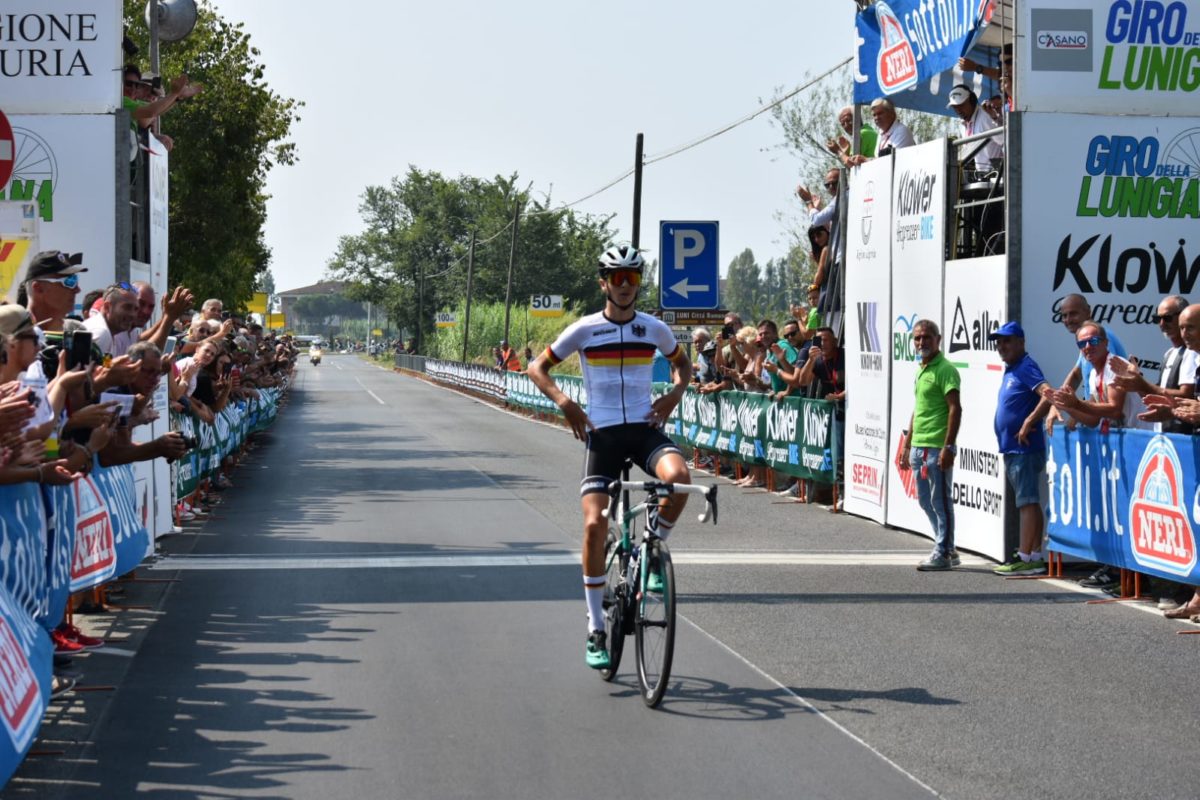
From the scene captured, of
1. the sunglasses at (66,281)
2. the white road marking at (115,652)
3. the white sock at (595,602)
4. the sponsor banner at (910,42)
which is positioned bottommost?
the white road marking at (115,652)

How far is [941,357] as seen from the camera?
→ 515 inches

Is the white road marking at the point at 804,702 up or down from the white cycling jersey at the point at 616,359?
down

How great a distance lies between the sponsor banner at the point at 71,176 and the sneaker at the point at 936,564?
6931mm

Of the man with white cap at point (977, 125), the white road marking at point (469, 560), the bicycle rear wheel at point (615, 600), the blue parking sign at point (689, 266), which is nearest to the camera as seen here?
the bicycle rear wheel at point (615, 600)

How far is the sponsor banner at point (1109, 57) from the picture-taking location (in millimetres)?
13203

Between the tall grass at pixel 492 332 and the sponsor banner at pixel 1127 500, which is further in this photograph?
the tall grass at pixel 492 332

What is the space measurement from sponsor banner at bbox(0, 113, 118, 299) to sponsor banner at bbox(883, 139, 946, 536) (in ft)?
24.0

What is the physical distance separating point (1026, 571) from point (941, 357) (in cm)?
190

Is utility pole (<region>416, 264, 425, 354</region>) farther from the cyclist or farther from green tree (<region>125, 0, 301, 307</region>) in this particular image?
the cyclist

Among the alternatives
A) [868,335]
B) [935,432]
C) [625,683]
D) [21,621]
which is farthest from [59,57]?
[868,335]

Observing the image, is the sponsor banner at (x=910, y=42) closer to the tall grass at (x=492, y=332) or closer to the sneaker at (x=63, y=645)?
the sneaker at (x=63, y=645)

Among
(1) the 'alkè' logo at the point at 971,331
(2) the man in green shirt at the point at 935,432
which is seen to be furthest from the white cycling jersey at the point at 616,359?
(1) the 'alkè' logo at the point at 971,331

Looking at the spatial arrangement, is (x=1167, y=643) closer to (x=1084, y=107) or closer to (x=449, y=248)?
(x=1084, y=107)

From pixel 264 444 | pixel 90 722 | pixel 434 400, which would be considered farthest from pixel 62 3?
pixel 434 400
